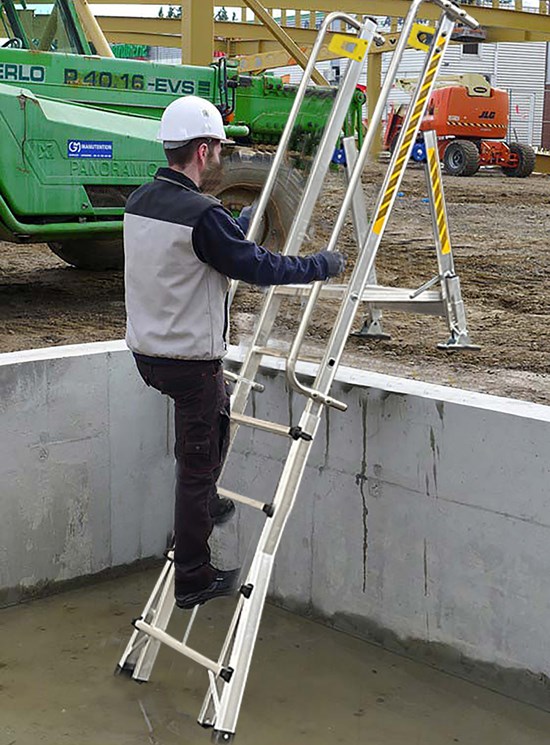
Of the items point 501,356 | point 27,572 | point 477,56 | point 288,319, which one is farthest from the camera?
point 477,56

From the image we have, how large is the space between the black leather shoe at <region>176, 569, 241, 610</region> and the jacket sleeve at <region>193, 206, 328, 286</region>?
1244mm

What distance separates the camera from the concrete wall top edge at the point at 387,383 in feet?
14.4

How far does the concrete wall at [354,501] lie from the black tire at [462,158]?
64.7 ft

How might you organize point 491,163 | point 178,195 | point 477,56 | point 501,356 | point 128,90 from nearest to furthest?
point 178,195, point 501,356, point 128,90, point 491,163, point 477,56

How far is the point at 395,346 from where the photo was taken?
8125 mm

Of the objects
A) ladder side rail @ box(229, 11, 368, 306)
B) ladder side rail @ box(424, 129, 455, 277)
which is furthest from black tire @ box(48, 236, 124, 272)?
ladder side rail @ box(229, 11, 368, 306)

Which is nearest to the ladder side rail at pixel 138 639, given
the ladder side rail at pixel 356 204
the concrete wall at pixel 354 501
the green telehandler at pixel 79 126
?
the concrete wall at pixel 354 501

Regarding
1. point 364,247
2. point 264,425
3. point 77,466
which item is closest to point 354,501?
point 264,425

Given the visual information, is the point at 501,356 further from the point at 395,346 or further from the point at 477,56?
the point at 477,56

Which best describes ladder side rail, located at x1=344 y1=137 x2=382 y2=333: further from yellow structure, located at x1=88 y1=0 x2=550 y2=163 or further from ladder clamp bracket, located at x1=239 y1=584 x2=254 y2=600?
yellow structure, located at x1=88 y1=0 x2=550 y2=163

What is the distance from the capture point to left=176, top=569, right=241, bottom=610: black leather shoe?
4.30m

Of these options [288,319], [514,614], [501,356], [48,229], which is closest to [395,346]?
[501,356]

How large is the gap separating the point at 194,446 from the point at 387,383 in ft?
3.53

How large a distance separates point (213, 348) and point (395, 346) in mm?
4240
